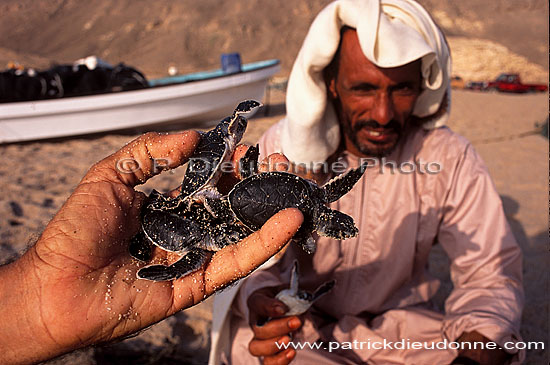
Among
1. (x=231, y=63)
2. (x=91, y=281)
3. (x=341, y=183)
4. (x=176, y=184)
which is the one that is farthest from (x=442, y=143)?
(x=231, y=63)

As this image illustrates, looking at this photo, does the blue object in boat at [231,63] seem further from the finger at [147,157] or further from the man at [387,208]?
the finger at [147,157]

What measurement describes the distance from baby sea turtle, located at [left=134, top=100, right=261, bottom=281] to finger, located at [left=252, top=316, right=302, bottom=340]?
47 cm

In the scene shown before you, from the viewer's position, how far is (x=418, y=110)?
5.61 ft

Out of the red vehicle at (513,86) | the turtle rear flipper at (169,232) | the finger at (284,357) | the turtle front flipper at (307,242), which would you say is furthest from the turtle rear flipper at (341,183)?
the red vehicle at (513,86)

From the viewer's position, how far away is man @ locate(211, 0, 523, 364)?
1.47 meters

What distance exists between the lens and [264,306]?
1.41 m

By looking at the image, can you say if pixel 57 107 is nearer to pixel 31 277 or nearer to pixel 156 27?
pixel 31 277

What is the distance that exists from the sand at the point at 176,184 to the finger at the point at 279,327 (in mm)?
615

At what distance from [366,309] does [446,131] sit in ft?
2.92

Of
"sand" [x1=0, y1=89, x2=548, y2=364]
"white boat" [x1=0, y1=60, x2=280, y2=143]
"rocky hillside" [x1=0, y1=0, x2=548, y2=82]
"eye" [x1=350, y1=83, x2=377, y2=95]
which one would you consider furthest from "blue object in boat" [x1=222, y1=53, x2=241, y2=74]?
"rocky hillside" [x1=0, y1=0, x2=548, y2=82]

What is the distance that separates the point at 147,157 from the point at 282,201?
405 millimetres

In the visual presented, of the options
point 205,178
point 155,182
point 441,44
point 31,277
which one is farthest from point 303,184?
point 155,182

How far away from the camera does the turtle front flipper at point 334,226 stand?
0.97 metres

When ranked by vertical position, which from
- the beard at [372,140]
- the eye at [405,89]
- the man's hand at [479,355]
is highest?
the eye at [405,89]
